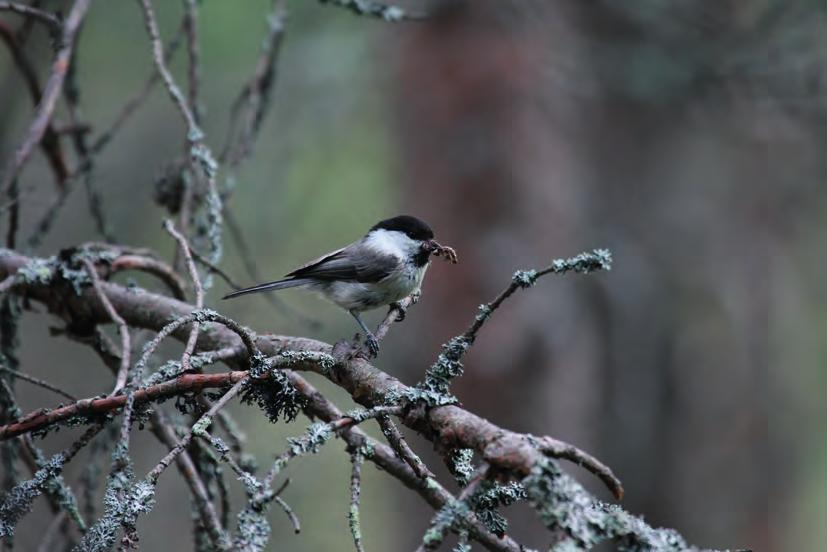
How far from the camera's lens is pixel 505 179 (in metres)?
5.92

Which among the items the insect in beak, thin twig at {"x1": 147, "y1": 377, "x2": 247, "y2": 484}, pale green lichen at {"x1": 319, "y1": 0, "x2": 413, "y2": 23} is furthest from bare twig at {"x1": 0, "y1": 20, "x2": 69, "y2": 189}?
thin twig at {"x1": 147, "y1": 377, "x2": 247, "y2": 484}

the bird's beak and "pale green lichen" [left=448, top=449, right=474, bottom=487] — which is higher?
the bird's beak

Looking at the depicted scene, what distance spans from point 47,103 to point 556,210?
13.6 feet

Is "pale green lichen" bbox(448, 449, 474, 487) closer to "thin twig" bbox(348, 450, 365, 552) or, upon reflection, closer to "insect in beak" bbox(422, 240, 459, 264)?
"thin twig" bbox(348, 450, 365, 552)

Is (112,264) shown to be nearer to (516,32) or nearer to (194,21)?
(194,21)

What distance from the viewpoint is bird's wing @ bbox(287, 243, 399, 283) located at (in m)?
3.44

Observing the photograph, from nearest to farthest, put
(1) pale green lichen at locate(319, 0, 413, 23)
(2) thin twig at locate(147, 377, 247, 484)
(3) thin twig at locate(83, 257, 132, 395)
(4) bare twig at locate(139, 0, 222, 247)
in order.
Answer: (2) thin twig at locate(147, 377, 247, 484) → (3) thin twig at locate(83, 257, 132, 395) → (4) bare twig at locate(139, 0, 222, 247) → (1) pale green lichen at locate(319, 0, 413, 23)

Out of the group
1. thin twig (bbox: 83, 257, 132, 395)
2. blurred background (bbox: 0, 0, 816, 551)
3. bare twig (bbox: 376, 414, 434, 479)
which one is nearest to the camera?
bare twig (bbox: 376, 414, 434, 479)

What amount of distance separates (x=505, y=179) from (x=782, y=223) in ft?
9.26

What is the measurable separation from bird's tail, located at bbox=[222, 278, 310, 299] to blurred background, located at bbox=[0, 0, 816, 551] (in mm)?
862

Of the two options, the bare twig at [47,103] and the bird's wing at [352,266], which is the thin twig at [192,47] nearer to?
the bare twig at [47,103]

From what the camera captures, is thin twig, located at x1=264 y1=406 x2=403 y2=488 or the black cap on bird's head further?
the black cap on bird's head

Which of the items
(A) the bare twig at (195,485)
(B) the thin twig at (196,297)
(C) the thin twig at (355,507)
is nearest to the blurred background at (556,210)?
(A) the bare twig at (195,485)

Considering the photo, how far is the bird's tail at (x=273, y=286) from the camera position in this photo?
2.84m
